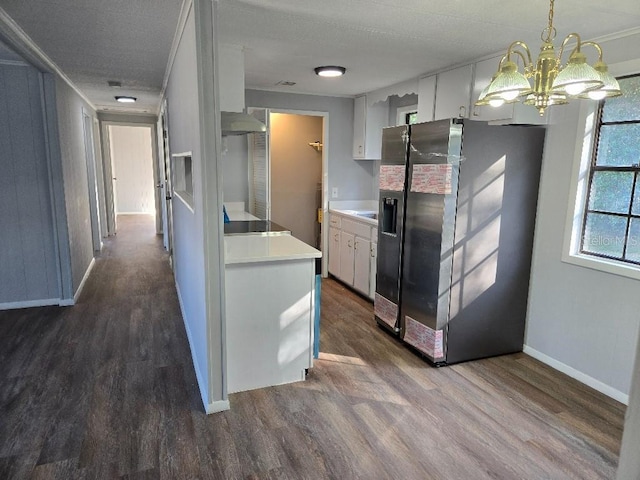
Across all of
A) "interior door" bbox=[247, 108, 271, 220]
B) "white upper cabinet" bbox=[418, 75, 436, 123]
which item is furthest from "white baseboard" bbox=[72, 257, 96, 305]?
"white upper cabinet" bbox=[418, 75, 436, 123]

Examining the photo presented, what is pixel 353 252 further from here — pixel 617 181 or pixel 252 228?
pixel 617 181

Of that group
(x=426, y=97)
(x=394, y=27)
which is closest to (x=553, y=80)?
(x=394, y=27)

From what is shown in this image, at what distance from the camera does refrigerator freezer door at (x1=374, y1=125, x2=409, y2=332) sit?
3287 millimetres

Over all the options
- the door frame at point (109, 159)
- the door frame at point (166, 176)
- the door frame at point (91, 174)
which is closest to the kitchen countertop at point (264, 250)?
the door frame at point (166, 176)

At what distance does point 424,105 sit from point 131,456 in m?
3.54

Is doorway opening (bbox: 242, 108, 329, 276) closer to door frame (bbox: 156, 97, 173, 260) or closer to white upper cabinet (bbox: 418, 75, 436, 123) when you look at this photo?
door frame (bbox: 156, 97, 173, 260)

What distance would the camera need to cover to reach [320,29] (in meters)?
2.61

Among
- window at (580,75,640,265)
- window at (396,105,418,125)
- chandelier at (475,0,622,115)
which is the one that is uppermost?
window at (396,105,418,125)

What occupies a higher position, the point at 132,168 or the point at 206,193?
the point at 132,168

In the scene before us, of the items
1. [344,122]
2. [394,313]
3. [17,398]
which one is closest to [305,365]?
[394,313]

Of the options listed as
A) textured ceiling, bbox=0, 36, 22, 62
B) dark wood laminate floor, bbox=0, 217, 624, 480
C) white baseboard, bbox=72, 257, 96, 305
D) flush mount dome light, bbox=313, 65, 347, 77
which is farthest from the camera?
white baseboard, bbox=72, 257, 96, 305

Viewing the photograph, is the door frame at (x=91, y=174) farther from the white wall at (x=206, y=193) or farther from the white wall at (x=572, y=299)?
the white wall at (x=572, y=299)

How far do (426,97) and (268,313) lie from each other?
99.8 inches

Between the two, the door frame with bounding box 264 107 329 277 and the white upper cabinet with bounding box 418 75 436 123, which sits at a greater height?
the white upper cabinet with bounding box 418 75 436 123
